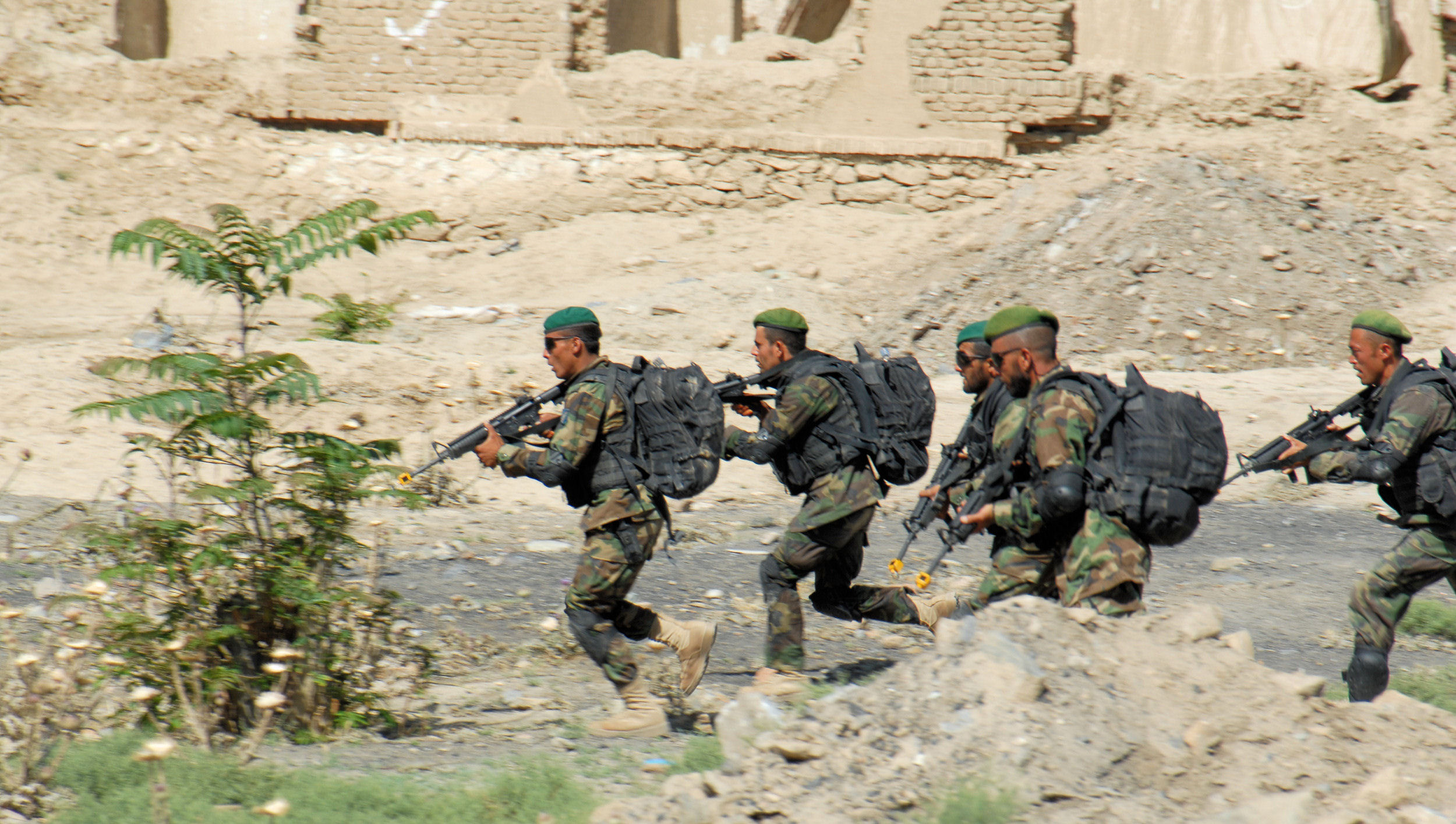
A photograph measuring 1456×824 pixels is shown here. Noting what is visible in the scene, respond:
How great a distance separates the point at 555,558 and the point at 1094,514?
3.55 meters

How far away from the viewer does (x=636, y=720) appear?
162 inches

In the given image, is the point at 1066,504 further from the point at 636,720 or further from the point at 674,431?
the point at 636,720

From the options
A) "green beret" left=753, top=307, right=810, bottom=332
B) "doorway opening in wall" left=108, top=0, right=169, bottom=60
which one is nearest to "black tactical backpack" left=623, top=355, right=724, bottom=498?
"green beret" left=753, top=307, right=810, bottom=332

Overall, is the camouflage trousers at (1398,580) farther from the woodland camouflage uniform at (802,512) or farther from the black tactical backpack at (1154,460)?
the woodland camouflage uniform at (802,512)

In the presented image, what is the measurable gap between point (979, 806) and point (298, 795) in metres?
1.80

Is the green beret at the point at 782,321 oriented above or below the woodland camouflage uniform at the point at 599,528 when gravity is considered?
above

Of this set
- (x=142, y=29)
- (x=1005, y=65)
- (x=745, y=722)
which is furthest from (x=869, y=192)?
(x=745, y=722)

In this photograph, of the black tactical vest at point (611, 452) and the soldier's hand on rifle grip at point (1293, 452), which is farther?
the soldier's hand on rifle grip at point (1293, 452)

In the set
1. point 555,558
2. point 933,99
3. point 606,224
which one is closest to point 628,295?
point 606,224

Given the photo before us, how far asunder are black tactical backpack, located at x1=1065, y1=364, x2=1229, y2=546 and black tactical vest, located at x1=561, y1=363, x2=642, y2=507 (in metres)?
1.51

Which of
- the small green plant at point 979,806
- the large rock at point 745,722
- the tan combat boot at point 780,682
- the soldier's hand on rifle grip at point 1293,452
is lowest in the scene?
the tan combat boot at point 780,682

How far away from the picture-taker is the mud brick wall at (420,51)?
14.4 meters

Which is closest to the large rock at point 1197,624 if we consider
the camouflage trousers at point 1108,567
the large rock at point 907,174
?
the camouflage trousers at point 1108,567

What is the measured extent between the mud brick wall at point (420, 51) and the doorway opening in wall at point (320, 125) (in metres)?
0.14
